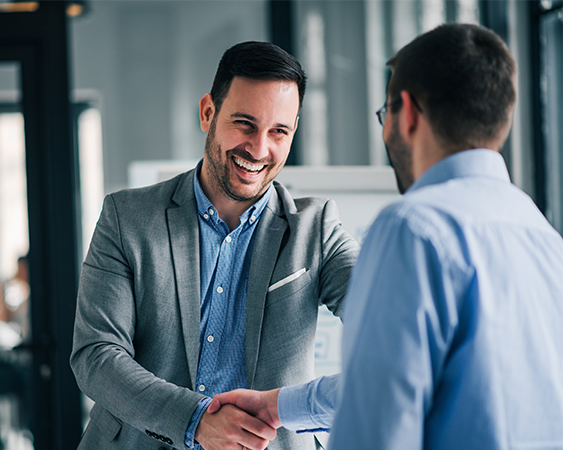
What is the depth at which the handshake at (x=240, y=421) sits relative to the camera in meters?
1.15

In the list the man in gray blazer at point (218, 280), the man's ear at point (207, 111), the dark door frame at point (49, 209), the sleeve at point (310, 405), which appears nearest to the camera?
the sleeve at point (310, 405)

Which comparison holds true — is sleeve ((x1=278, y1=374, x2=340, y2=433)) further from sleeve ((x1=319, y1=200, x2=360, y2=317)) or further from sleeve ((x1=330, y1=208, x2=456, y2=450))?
sleeve ((x1=330, y1=208, x2=456, y2=450))

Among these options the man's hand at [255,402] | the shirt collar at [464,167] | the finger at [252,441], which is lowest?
the finger at [252,441]

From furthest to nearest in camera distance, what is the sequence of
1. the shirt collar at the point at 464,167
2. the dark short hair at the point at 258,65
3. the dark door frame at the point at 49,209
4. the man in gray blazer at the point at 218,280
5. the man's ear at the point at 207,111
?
Result: the dark door frame at the point at 49,209 → the man's ear at the point at 207,111 → the dark short hair at the point at 258,65 → the man in gray blazer at the point at 218,280 → the shirt collar at the point at 464,167

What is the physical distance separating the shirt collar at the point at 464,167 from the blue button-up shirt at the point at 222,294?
696 mm

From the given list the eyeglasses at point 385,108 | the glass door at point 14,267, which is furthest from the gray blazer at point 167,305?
the glass door at point 14,267

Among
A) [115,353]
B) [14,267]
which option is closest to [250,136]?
[115,353]

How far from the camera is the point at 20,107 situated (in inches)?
108

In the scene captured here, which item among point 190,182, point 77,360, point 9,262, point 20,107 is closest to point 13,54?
point 20,107

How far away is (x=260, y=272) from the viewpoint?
4.32 ft

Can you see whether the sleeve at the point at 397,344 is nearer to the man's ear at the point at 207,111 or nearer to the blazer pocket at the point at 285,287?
the blazer pocket at the point at 285,287

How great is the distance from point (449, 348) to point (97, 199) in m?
4.94

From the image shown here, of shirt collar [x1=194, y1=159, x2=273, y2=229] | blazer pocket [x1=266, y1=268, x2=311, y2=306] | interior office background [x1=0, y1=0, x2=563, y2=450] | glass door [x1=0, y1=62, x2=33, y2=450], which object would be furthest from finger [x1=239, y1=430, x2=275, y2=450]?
glass door [x1=0, y1=62, x2=33, y2=450]

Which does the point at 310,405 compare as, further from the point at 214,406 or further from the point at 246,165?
the point at 246,165
